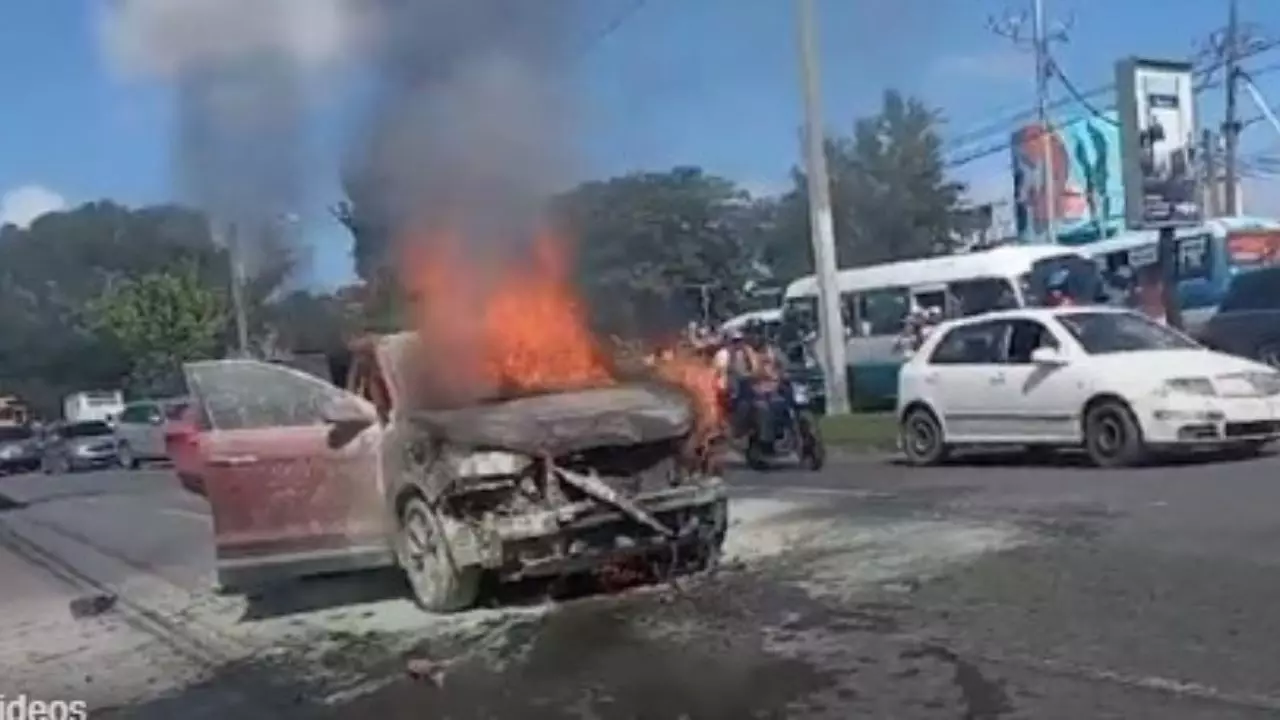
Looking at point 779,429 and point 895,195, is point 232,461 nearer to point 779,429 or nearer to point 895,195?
point 779,429

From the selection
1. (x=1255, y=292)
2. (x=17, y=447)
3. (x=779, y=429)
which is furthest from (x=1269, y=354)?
(x=17, y=447)

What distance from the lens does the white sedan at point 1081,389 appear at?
13.6 meters

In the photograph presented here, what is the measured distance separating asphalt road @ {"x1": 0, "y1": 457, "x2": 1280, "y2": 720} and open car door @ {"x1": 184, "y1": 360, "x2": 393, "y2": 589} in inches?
16.2

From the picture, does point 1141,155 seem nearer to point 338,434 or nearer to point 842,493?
point 842,493

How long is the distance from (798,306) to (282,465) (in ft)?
65.7

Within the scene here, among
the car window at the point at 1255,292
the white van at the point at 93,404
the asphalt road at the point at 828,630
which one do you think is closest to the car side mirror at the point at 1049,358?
the asphalt road at the point at 828,630

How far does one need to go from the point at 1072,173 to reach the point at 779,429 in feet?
96.6

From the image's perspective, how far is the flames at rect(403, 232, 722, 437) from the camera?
389 inches

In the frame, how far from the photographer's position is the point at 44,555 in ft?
53.4

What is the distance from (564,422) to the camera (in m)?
9.09

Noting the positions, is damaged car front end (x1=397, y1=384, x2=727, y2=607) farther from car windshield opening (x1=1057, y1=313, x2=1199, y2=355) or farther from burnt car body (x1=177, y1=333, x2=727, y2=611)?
car windshield opening (x1=1057, y1=313, x2=1199, y2=355)

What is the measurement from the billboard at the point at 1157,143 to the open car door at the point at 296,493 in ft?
48.1

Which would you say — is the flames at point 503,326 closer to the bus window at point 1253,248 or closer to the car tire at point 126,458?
the bus window at point 1253,248

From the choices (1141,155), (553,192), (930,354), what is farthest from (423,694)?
(1141,155)
